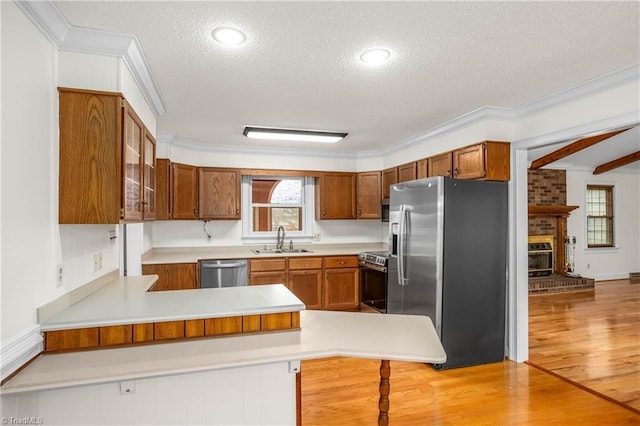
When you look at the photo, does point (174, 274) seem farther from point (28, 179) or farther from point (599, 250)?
point (599, 250)

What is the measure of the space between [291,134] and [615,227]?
292 inches

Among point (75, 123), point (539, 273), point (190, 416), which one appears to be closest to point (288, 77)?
point (75, 123)

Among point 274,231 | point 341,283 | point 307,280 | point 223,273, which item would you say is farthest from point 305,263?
point 223,273

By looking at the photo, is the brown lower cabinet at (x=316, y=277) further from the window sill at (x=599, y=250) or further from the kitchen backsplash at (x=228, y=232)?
the window sill at (x=599, y=250)

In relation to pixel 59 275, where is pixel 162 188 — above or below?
above

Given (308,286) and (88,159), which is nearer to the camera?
(88,159)

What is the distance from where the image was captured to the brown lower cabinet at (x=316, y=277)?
4.65m

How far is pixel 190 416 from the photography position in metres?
1.71

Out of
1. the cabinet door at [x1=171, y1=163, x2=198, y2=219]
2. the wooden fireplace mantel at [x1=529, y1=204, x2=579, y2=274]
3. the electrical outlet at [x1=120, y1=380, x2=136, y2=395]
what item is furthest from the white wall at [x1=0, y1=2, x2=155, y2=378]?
the wooden fireplace mantel at [x1=529, y1=204, x2=579, y2=274]

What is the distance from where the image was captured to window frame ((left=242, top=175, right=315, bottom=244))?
206 inches

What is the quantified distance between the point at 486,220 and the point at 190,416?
2791mm

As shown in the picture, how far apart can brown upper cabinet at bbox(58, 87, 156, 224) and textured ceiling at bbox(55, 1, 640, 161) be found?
1.29 feet

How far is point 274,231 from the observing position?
5.40 m

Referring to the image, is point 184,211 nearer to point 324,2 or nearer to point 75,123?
point 75,123
